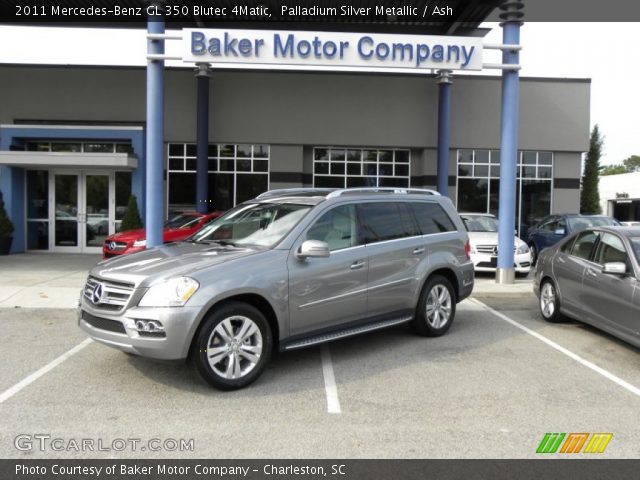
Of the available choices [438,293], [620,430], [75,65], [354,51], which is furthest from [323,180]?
[620,430]

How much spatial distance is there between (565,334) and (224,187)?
42.0 ft

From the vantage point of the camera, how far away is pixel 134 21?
16656 millimetres

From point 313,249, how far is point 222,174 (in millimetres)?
13299

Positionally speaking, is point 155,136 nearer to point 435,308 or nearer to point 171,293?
point 435,308

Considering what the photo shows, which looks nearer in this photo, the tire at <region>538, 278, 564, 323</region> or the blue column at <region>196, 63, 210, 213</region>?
the tire at <region>538, 278, 564, 323</region>

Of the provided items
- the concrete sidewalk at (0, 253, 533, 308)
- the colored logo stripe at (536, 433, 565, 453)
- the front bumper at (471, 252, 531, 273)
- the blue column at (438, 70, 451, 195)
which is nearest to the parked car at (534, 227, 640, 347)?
the colored logo stripe at (536, 433, 565, 453)

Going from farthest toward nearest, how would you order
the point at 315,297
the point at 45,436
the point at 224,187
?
the point at 224,187 < the point at 315,297 < the point at 45,436

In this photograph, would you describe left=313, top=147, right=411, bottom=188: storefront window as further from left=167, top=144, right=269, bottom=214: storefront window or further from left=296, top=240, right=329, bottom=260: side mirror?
left=296, top=240, right=329, bottom=260: side mirror

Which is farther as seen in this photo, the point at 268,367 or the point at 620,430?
the point at 268,367

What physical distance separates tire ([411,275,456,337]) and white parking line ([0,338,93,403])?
4022mm

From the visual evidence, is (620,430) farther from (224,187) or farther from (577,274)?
(224,187)

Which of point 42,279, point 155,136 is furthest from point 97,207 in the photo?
point 155,136

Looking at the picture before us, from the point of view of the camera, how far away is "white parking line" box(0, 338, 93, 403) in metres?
4.83

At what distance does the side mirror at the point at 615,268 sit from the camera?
19.6ft
